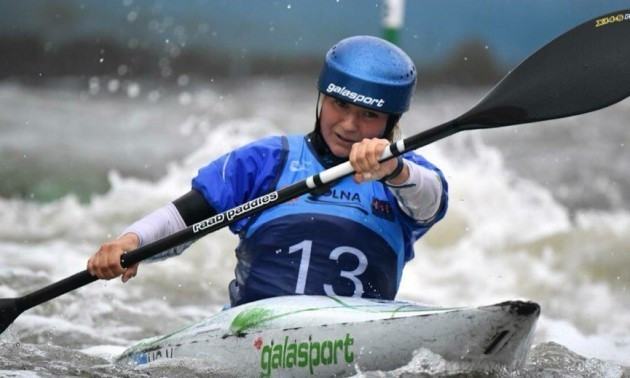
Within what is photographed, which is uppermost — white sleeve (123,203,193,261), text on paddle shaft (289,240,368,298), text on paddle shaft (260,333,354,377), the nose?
the nose

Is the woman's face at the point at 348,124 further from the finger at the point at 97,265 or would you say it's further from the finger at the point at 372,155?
the finger at the point at 97,265

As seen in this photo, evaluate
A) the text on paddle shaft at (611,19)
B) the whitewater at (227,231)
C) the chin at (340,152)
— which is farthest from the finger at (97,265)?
the whitewater at (227,231)

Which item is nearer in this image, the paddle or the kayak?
the kayak

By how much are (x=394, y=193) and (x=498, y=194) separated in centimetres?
510

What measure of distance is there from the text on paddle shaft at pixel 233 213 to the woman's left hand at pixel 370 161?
410mm

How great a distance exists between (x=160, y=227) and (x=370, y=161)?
3.14 feet

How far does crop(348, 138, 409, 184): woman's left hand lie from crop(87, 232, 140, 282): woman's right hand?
93 cm

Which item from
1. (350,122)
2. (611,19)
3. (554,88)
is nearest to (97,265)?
(350,122)

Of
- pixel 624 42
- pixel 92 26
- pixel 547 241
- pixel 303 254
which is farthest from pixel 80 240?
pixel 624 42

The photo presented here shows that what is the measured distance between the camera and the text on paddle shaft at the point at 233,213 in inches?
173

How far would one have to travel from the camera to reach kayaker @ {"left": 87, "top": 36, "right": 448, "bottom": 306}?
4.48 meters

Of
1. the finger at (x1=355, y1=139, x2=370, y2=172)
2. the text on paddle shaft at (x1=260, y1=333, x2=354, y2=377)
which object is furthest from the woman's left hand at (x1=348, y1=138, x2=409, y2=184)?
the text on paddle shaft at (x1=260, y1=333, x2=354, y2=377)

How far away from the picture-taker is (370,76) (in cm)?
445

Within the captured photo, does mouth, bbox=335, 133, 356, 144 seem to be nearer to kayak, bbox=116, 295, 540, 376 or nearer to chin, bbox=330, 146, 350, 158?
chin, bbox=330, 146, 350, 158
